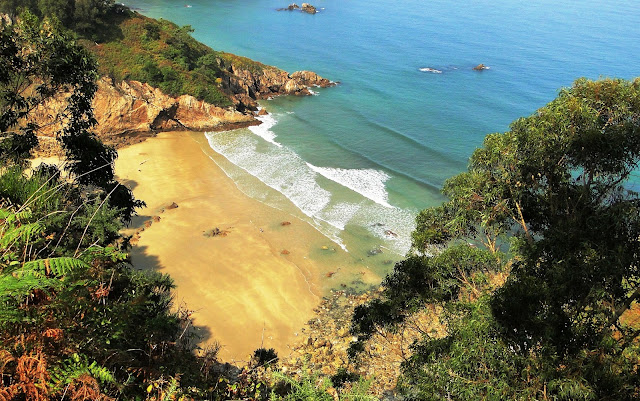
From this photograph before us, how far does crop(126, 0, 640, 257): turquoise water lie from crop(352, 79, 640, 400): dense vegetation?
1404 centimetres

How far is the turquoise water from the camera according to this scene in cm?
3441

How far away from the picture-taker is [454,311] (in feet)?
38.8

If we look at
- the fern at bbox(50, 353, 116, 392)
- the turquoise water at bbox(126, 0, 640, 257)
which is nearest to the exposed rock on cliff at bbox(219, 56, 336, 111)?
the turquoise water at bbox(126, 0, 640, 257)

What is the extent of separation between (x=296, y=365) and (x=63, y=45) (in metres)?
15.1

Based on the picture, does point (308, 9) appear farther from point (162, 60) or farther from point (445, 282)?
point (445, 282)

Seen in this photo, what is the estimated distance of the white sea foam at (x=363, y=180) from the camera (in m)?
34.4

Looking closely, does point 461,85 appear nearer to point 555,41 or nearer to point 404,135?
point 404,135

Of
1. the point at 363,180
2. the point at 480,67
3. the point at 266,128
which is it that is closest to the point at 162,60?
the point at 266,128

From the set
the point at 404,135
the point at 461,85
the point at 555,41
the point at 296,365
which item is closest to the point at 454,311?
the point at 296,365

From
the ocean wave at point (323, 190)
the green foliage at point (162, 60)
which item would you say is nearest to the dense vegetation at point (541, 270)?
the ocean wave at point (323, 190)

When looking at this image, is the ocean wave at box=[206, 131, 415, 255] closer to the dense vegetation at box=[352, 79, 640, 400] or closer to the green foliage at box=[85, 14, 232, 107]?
the green foliage at box=[85, 14, 232, 107]

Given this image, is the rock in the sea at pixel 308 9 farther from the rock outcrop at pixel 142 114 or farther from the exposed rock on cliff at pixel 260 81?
the rock outcrop at pixel 142 114

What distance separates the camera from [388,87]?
62312 mm

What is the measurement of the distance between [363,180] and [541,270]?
26.7 meters
